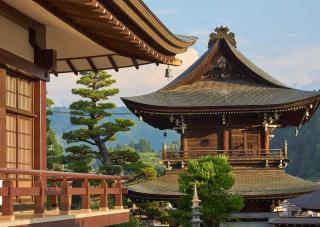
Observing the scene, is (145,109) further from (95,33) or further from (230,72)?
(95,33)

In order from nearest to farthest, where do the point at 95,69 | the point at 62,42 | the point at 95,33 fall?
the point at 95,33 → the point at 62,42 → the point at 95,69

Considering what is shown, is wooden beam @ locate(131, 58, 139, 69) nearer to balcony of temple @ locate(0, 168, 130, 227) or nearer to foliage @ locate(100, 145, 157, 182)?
balcony of temple @ locate(0, 168, 130, 227)

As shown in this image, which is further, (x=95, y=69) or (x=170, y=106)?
(x=170, y=106)

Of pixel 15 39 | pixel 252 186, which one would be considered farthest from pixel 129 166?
pixel 15 39

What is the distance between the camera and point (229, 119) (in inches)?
1303

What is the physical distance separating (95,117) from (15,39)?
27830 millimetres

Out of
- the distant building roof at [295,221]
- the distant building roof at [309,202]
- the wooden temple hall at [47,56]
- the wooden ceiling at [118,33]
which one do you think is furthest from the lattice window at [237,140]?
the wooden temple hall at [47,56]

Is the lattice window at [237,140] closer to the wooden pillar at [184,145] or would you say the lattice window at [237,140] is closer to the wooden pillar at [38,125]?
the wooden pillar at [184,145]

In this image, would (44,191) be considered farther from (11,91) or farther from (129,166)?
(129,166)

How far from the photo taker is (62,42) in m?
13.1

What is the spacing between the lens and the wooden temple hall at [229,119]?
105 feet

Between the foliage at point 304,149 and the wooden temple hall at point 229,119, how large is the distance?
81.5 m

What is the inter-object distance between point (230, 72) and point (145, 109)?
14.8 feet

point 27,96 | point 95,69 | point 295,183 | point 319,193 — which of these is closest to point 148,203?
point 295,183
